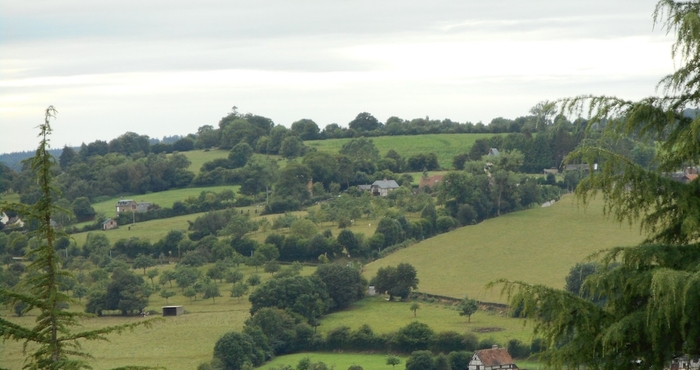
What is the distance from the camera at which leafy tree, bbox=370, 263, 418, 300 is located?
2490 inches

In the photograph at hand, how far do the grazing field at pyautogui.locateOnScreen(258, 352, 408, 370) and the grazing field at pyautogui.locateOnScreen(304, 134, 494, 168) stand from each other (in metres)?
57.3

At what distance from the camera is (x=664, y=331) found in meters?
7.58

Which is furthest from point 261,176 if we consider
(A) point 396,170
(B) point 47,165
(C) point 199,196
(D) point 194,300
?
(B) point 47,165

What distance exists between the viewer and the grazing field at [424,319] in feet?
173

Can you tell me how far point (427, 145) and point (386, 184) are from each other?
18.5m

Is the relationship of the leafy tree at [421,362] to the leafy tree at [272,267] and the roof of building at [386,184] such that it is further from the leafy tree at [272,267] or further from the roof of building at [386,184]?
the roof of building at [386,184]

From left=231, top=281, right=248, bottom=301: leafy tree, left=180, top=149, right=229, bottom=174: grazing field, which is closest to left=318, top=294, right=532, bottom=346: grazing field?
left=231, top=281, right=248, bottom=301: leafy tree

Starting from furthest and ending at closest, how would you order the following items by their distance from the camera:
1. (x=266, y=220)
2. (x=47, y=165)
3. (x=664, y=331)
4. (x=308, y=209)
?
(x=308, y=209)
(x=266, y=220)
(x=47, y=165)
(x=664, y=331)

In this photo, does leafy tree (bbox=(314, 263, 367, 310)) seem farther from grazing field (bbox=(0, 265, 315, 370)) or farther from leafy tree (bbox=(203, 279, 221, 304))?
leafy tree (bbox=(203, 279, 221, 304))

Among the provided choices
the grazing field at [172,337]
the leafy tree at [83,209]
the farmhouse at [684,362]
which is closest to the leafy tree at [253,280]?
the grazing field at [172,337]

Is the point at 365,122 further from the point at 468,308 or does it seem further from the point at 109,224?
the point at 468,308

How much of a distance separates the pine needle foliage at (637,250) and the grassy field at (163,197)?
92.6m

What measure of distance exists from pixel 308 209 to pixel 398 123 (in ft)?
154

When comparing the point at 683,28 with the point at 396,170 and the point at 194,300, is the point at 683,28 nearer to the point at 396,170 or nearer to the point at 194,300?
the point at 194,300
